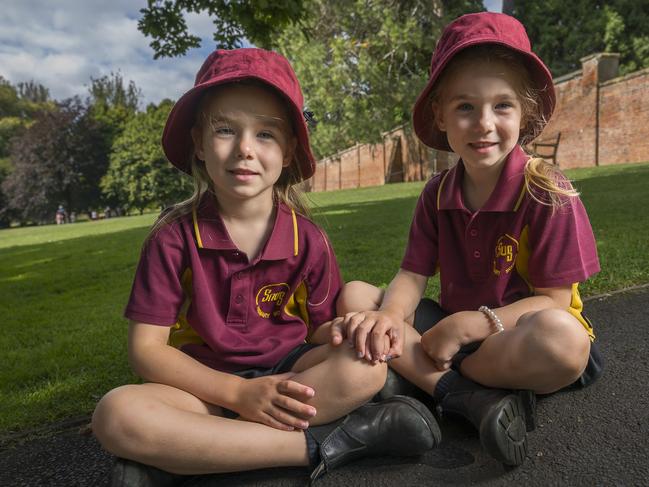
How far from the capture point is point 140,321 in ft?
5.79

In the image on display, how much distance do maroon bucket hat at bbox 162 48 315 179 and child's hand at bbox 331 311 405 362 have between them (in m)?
0.76

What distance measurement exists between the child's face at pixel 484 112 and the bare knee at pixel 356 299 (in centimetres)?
66

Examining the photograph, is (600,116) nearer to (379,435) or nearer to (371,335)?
(371,335)

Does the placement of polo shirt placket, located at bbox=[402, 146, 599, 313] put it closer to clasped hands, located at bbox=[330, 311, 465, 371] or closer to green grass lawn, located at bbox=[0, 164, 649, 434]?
clasped hands, located at bbox=[330, 311, 465, 371]

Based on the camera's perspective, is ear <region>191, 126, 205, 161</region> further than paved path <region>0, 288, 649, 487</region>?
Yes

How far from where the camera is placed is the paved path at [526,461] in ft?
4.75

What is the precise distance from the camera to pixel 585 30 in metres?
24.6

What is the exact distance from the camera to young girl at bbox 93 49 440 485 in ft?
5.04

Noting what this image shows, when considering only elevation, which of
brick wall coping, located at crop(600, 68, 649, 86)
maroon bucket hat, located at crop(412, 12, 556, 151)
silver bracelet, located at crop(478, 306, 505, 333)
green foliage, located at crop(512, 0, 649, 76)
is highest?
green foliage, located at crop(512, 0, 649, 76)

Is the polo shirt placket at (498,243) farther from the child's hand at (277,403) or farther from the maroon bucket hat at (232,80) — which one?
the child's hand at (277,403)

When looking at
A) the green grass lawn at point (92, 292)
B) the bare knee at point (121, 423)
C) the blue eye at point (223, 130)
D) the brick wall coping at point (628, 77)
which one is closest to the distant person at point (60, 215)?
the green grass lawn at point (92, 292)

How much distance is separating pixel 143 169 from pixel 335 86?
78.2ft

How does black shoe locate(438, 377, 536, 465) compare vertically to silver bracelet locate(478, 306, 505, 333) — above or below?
below

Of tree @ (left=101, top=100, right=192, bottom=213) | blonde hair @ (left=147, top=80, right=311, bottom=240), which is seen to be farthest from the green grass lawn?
tree @ (left=101, top=100, right=192, bottom=213)
